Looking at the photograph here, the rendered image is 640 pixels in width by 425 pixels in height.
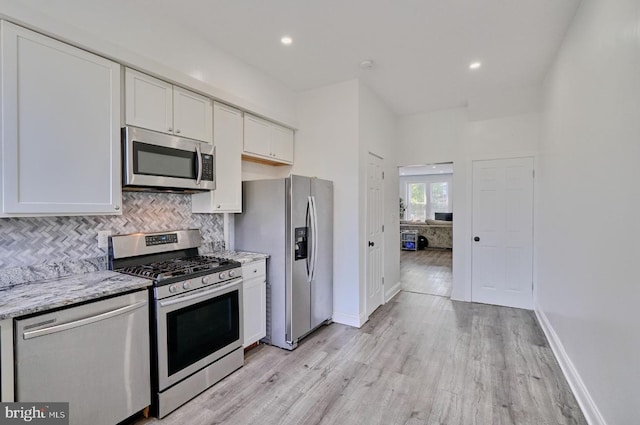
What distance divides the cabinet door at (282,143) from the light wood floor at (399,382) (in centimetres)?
214

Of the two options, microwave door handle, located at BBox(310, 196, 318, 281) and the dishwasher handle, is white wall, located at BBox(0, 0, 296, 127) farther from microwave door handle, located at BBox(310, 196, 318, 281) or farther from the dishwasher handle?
the dishwasher handle

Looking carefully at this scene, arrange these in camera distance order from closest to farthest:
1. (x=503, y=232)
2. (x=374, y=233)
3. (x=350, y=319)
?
(x=350, y=319), (x=374, y=233), (x=503, y=232)

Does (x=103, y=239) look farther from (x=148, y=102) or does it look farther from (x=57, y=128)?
(x=148, y=102)

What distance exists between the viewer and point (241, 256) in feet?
9.78

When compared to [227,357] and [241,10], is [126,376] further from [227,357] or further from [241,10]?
[241,10]

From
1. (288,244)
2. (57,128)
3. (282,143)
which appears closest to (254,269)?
(288,244)

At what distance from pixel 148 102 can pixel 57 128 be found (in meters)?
0.65

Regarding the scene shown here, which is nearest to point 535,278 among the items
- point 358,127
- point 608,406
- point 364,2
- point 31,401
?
point 608,406

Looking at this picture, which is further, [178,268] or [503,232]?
[503,232]

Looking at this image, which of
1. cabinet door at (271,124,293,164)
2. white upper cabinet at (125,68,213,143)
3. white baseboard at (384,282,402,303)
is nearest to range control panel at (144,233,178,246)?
white upper cabinet at (125,68,213,143)

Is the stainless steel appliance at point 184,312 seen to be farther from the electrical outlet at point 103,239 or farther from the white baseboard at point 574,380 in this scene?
the white baseboard at point 574,380

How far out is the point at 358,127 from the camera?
357 cm

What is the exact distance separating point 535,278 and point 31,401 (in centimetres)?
504

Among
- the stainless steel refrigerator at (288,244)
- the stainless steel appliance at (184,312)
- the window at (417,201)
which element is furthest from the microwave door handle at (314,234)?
the window at (417,201)
